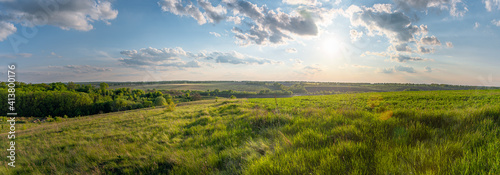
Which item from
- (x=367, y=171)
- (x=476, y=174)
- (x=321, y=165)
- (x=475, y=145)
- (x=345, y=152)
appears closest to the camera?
(x=476, y=174)

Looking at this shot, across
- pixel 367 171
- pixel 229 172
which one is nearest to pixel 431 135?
pixel 367 171

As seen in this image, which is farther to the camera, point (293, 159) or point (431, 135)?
point (431, 135)

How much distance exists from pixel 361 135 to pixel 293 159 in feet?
5.33

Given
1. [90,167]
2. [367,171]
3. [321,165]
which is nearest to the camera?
[367,171]

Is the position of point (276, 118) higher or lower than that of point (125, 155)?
higher

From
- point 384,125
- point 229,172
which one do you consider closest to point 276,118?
point 384,125

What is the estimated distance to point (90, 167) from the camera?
4.27 metres

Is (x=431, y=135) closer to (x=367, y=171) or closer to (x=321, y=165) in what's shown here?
(x=367, y=171)

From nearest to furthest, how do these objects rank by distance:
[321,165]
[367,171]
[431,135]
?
[367,171], [321,165], [431,135]

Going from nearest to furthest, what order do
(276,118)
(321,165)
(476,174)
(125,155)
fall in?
(476,174)
(321,165)
(125,155)
(276,118)

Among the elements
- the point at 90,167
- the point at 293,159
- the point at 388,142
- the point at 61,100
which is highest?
the point at 388,142

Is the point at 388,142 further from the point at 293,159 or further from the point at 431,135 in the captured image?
the point at 293,159

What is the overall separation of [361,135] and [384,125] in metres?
1.00

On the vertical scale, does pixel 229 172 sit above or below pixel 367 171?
below
